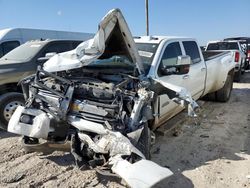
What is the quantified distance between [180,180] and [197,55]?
3.37 m

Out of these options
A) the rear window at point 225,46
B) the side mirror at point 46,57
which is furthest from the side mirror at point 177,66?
the rear window at point 225,46

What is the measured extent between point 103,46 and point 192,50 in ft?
8.75

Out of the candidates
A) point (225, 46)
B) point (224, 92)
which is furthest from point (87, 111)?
point (225, 46)

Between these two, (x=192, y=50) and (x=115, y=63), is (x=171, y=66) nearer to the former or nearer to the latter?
(x=115, y=63)

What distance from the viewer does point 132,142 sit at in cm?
343

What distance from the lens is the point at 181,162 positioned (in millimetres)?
4207

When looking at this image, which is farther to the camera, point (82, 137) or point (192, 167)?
point (192, 167)

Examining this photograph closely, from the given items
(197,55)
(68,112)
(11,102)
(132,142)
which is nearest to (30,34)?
(11,102)

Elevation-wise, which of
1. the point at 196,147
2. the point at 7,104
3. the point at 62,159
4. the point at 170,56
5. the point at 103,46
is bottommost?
the point at 196,147

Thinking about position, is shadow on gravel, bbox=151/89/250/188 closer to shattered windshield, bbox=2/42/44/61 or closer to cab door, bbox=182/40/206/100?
cab door, bbox=182/40/206/100

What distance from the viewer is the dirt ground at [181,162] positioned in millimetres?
3615

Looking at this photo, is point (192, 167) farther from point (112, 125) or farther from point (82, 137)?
point (82, 137)

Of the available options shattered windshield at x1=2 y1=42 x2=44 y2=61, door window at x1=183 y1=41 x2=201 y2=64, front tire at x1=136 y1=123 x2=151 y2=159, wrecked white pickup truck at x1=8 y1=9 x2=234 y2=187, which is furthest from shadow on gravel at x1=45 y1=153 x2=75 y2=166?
door window at x1=183 y1=41 x2=201 y2=64

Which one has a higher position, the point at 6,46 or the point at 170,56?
the point at 170,56
